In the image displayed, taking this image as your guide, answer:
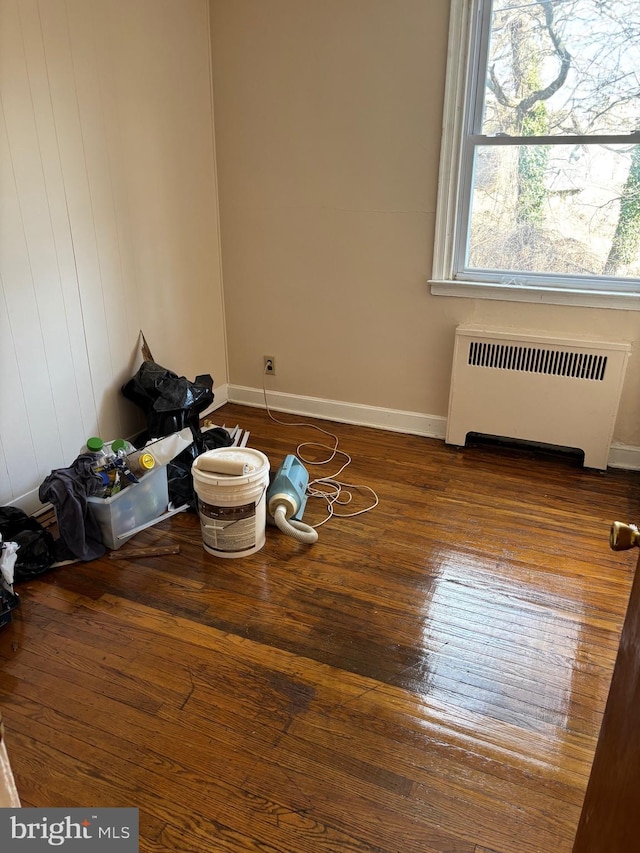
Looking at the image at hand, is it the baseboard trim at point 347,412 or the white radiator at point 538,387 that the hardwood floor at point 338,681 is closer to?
the white radiator at point 538,387

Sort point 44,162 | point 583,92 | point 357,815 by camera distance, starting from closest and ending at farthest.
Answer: point 357,815 → point 44,162 → point 583,92

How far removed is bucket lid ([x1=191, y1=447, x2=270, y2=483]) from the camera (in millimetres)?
2213

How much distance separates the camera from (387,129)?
3.06 meters

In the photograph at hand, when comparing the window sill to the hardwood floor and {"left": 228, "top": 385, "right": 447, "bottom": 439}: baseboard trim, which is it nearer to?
{"left": 228, "top": 385, "right": 447, "bottom": 439}: baseboard trim

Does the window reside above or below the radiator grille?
above

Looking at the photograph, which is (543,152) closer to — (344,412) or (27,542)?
(344,412)

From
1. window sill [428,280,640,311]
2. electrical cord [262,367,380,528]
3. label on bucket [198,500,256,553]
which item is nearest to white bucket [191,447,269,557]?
label on bucket [198,500,256,553]

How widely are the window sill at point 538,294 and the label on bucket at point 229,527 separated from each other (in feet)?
5.22

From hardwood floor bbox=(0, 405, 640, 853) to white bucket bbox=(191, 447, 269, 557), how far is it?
0.07 m

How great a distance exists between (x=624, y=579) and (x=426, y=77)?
2356 mm

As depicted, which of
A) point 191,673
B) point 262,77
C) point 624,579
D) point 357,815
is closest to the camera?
point 357,815

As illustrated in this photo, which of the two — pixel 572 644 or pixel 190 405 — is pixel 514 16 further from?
pixel 572 644

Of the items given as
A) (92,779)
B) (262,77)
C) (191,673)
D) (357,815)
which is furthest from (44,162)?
(357,815)

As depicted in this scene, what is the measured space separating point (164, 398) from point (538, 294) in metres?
1.82
